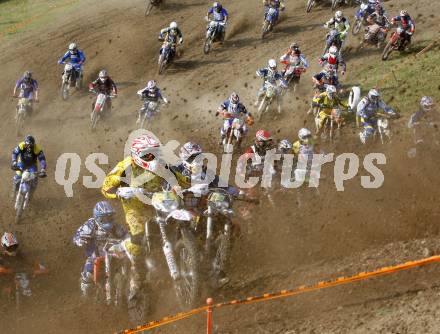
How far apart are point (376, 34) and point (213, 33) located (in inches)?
255

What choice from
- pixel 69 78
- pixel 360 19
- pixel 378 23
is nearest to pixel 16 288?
pixel 69 78

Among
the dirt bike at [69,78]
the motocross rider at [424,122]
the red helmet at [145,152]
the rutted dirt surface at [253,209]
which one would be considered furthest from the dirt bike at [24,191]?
the motocross rider at [424,122]

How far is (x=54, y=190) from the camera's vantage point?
16.8 meters

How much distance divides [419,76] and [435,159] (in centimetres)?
704

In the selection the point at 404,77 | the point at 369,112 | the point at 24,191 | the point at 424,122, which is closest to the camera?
the point at 24,191

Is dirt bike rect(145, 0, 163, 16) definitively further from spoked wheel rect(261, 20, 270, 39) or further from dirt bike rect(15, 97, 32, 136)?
dirt bike rect(15, 97, 32, 136)

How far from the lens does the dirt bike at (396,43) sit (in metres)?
21.5

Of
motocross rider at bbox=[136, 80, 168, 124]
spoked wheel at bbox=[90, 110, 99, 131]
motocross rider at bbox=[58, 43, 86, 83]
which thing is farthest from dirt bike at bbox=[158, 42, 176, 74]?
spoked wheel at bbox=[90, 110, 99, 131]

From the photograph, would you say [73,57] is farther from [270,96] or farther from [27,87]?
[270,96]

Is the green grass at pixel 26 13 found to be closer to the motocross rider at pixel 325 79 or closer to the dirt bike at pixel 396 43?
the motocross rider at pixel 325 79

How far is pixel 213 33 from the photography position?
2447 centimetres

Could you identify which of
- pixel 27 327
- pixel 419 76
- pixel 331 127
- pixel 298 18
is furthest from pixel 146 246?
pixel 298 18

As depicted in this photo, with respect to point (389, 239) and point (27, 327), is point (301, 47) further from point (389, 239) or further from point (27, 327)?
point (27, 327)

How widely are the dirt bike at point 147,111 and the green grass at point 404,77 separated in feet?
23.3
